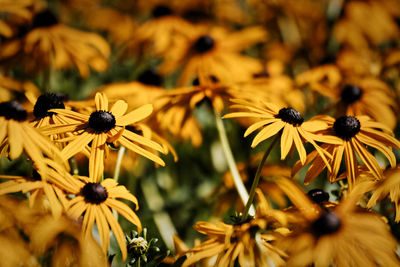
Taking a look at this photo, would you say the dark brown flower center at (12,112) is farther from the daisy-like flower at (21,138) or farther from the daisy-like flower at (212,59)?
the daisy-like flower at (212,59)

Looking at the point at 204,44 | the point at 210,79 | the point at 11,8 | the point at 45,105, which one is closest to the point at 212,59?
the point at 204,44

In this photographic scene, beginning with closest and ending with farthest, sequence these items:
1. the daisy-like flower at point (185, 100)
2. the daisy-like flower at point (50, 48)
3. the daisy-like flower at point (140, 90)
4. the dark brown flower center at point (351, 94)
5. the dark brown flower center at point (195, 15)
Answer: the daisy-like flower at point (185, 100) → the dark brown flower center at point (351, 94) → the daisy-like flower at point (140, 90) → the daisy-like flower at point (50, 48) → the dark brown flower center at point (195, 15)

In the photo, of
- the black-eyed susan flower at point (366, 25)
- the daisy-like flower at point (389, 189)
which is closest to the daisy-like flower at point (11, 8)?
the daisy-like flower at point (389, 189)

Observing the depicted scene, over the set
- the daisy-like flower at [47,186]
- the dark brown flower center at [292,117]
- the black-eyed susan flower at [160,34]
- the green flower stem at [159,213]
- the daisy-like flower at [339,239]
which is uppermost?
the black-eyed susan flower at [160,34]

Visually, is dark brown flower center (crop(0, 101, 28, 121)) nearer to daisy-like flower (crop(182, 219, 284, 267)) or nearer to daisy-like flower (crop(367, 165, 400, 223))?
daisy-like flower (crop(182, 219, 284, 267))

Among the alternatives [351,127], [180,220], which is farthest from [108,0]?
[351,127]

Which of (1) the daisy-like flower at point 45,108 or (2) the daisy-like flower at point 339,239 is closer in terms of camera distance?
(2) the daisy-like flower at point 339,239
